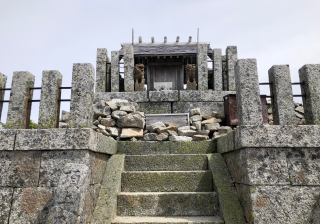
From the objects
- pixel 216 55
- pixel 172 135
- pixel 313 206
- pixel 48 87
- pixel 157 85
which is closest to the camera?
pixel 313 206

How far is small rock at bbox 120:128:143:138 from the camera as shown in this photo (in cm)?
479

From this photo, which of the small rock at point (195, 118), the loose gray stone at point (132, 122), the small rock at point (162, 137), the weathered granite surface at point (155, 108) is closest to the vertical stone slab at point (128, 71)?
the weathered granite surface at point (155, 108)

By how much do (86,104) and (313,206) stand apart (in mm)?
3069

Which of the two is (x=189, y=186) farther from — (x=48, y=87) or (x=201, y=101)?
(x=201, y=101)

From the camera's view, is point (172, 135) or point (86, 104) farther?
point (172, 135)

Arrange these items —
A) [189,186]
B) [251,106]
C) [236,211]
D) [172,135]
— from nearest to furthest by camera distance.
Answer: [236,211] → [251,106] → [189,186] → [172,135]

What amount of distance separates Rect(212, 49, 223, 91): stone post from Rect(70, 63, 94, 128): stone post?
14.4ft

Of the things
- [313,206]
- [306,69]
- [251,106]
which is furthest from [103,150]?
[306,69]

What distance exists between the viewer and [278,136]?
109 inches

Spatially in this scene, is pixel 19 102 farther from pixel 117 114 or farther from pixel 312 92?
pixel 312 92

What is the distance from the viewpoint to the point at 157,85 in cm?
991

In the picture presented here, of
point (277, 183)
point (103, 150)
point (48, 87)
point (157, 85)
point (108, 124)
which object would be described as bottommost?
point (277, 183)

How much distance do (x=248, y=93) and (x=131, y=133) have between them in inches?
104

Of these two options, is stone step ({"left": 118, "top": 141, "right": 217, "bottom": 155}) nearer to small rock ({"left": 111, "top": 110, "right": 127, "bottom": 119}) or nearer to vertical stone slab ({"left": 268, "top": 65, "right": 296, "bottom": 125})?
small rock ({"left": 111, "top": 110, "right": 127, "bottom": 119})
